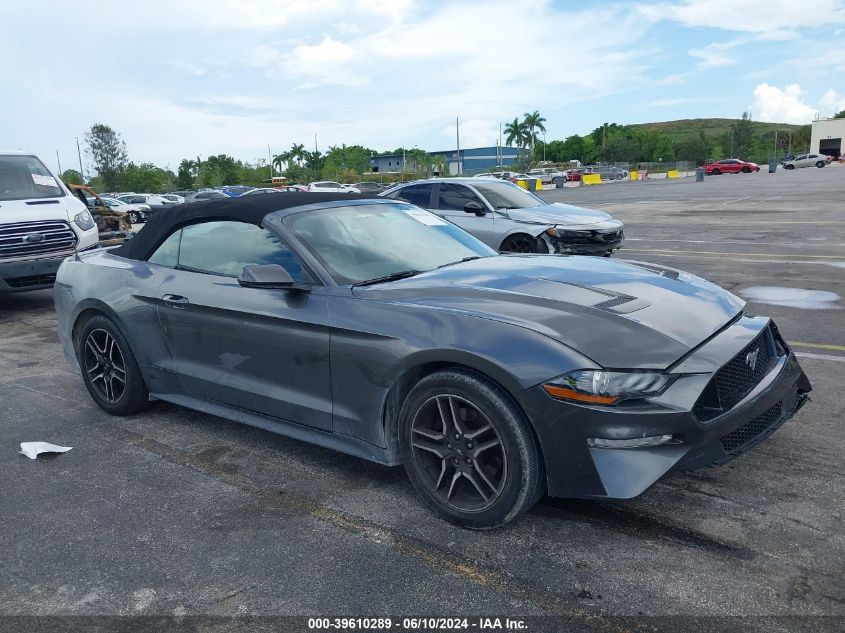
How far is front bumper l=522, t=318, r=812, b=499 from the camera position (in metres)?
2.79

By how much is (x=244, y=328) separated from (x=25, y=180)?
769 centimetres

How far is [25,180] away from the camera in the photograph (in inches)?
388

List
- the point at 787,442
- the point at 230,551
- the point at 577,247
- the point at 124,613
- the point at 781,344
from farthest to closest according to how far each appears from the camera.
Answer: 1. the point at 577,247
2. the point at 787,442
3. the point at 781,344
4. the point at 230,551
5. the point at 124,613

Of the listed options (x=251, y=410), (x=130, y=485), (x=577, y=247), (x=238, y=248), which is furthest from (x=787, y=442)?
(x=577, y=247)

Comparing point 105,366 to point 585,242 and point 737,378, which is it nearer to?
point 737,378

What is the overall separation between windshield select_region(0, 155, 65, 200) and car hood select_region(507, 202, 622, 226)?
6.55 m

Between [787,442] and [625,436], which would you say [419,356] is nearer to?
[625,436]

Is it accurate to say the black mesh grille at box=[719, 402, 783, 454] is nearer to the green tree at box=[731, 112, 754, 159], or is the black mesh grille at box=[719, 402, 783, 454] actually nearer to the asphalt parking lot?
the asphalt parking lot

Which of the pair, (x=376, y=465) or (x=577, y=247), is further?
(x=577, y=247)

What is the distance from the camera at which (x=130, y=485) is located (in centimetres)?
385

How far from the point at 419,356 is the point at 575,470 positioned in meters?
0.83

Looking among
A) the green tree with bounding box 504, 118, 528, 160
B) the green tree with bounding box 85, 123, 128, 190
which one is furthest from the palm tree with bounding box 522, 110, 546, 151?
the green tree with bounding box 85, 123, 128, 190

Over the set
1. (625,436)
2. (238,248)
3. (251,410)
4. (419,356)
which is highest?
(238,248)

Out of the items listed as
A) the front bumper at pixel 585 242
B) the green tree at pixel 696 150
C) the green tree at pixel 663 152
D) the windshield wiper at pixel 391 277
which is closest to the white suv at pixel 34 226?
the front bumper at pixel 585 242
